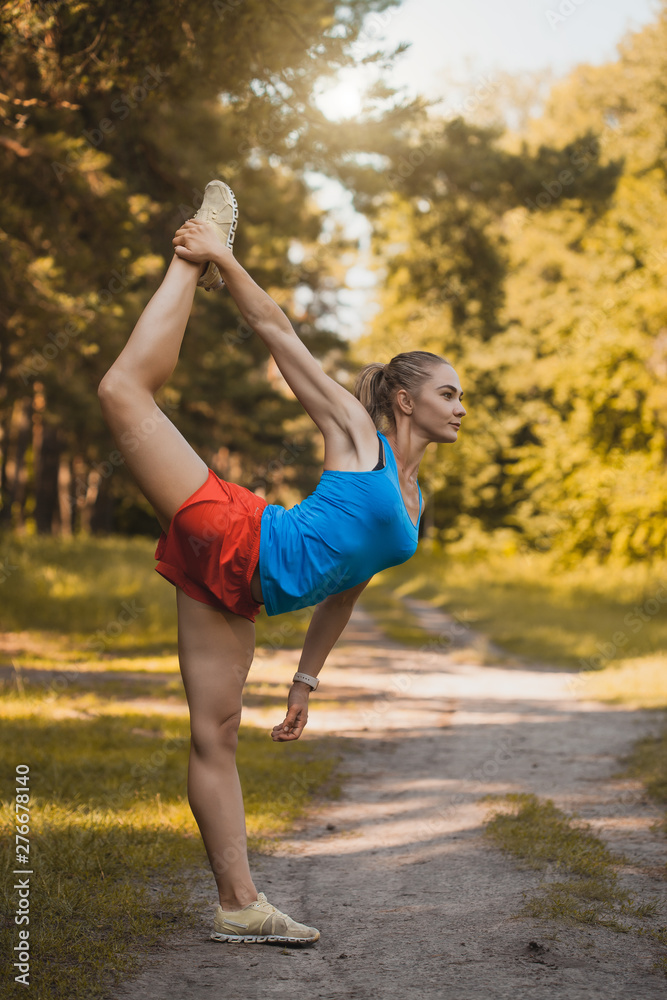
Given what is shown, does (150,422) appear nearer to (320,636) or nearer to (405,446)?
(405,446)

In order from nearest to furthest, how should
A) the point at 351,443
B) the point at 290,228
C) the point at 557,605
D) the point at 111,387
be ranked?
the point at 111,387
the point at 351,443
the point at 290,228
the point at 557,605

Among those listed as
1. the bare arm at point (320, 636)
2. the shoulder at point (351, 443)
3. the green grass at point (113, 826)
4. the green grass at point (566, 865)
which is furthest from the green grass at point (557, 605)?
the shoulder at point (351, 443)

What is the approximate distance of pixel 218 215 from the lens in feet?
10.0

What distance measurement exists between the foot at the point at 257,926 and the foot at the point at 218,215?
6.90ft

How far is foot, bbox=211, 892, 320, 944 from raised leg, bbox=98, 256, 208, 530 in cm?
139

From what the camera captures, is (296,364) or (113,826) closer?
(296,364)

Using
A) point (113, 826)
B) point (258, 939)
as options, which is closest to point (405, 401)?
point (258, 939)

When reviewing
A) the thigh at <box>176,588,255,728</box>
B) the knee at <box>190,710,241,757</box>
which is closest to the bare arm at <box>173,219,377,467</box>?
the thigh at <box>176,588,255,728</box>

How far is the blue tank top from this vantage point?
8.93ft

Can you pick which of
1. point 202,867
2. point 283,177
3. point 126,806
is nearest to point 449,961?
point 202,867

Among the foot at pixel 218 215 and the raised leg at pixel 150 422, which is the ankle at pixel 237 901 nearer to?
the raised leg at pixel 150 422

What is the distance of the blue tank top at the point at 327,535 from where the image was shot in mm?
2721

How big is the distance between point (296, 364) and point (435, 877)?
7.62 feet

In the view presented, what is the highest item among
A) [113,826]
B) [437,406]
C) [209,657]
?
[437,406]
